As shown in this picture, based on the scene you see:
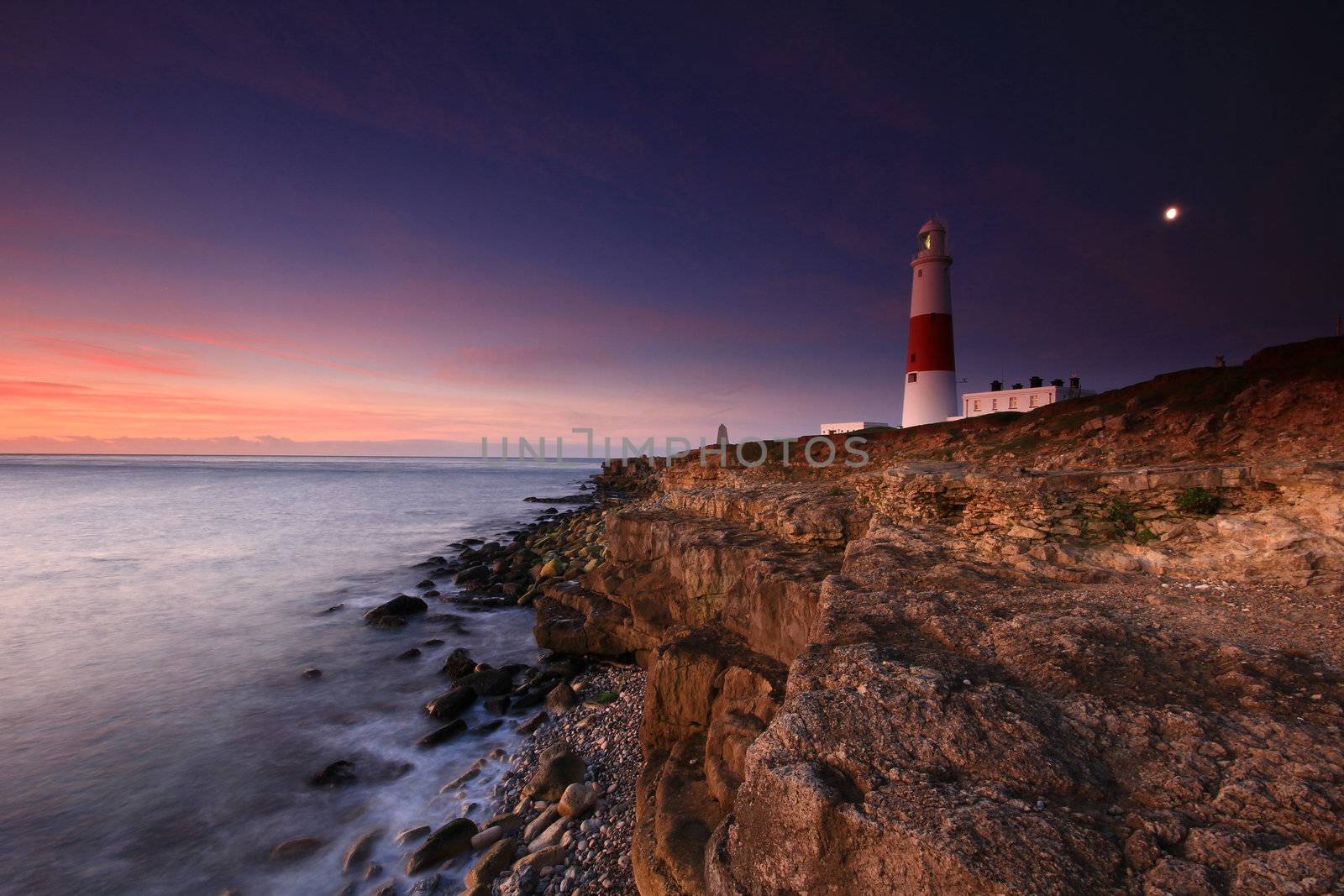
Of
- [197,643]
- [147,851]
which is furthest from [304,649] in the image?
[147,851]

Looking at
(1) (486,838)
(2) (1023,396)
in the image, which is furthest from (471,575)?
(2) (1023,396)

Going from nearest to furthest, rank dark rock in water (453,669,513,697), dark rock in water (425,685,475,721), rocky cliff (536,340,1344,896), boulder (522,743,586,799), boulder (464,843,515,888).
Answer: rocky cliff (536,340,1344,896), boulder (464,843,515,888), boulder (522,743,586,799), dark rock in water (425,685,475,721), dark rock in water (453,669,513,697)

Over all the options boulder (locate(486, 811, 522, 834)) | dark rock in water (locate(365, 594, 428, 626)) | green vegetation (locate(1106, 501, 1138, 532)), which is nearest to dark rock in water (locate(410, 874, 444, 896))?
boulder (locate(486, 811, 522, 834))

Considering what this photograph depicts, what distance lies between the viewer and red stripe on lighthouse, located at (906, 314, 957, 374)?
27.1 metres

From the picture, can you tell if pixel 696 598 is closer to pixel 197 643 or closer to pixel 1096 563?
pixel 1096 563

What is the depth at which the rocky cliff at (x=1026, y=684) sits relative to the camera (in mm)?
3006

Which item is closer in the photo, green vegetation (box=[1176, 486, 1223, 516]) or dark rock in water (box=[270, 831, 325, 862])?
green vegetation (box=[1176, 486, 1223, 516])

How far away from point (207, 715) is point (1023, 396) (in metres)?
39.4

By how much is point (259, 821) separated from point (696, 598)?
314 inches

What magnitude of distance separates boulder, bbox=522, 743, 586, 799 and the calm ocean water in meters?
1.14

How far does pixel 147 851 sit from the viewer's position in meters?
7.71

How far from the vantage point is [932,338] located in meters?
27.2

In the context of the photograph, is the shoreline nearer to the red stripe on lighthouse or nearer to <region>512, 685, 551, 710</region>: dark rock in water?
<region>512, 685, 551, 710</region>: dark rock in water

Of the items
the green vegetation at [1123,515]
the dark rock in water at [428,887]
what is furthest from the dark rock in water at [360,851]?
the green vegetation at [1123,515]
